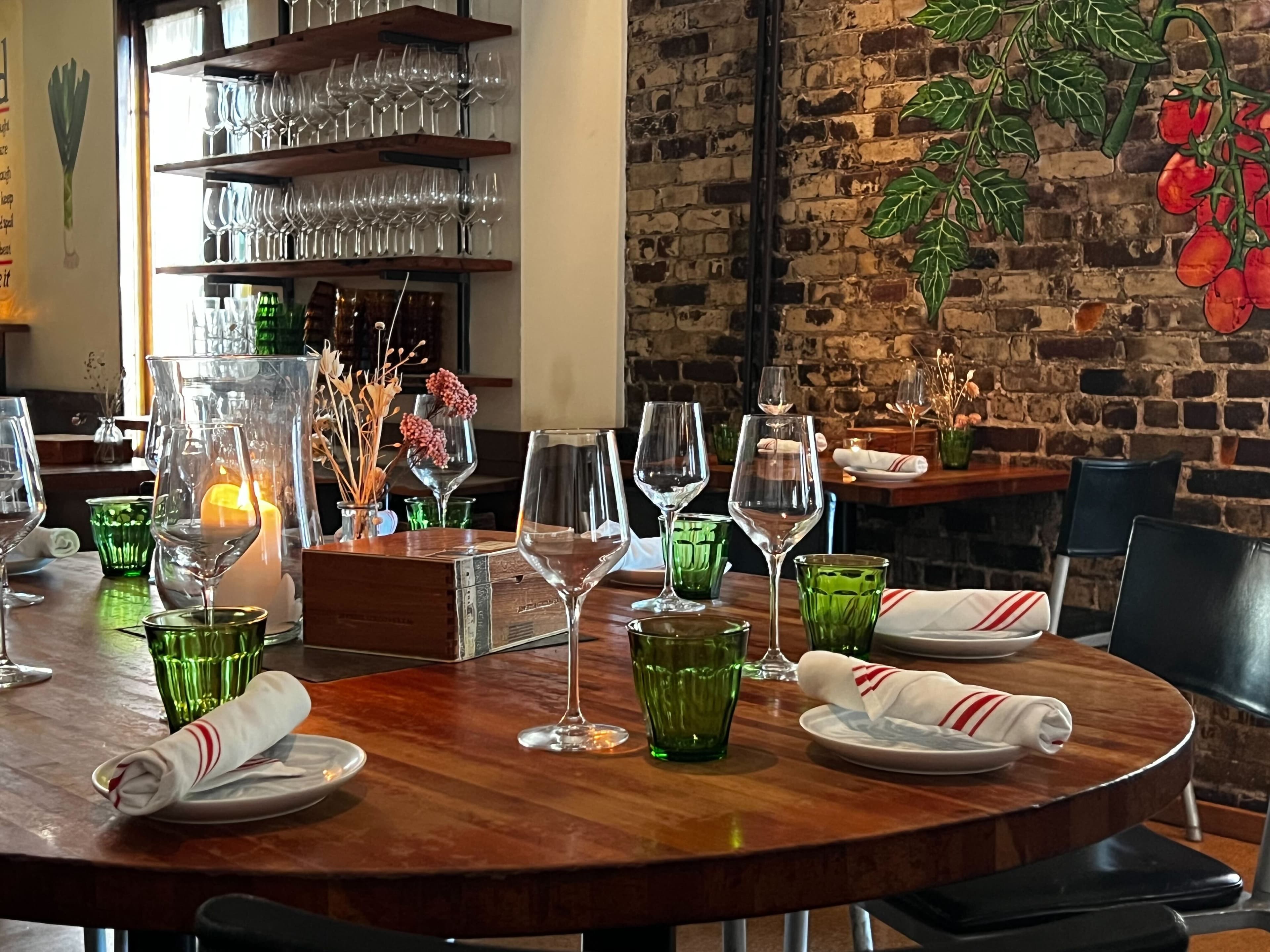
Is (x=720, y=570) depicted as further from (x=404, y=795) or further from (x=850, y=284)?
(x=850, y=284)

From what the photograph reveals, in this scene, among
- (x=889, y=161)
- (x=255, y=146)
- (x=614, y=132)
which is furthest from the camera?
(x=255, y=146)

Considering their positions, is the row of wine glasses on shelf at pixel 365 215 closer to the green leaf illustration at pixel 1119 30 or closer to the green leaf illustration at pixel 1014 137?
the green leaf illustration at pixel 1014 137

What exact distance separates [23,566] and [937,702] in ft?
4.49

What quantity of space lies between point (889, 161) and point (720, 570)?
2.79 meters

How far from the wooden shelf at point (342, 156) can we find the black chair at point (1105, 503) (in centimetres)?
251

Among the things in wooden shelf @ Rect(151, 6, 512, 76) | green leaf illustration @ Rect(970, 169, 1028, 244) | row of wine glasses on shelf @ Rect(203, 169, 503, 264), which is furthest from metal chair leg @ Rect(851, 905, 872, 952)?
wooden shelf @ Rect(151, 6, 512, 76)

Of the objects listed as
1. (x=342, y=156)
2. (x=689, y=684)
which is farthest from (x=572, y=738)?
(x=342, y=156)

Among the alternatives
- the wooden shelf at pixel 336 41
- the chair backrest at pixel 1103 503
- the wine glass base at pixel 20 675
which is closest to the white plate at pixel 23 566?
the wine glass base at pixel 20 675

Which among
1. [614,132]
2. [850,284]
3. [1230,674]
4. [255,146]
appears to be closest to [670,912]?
[1230,674]

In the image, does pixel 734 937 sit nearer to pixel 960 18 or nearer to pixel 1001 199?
pixel 1001 199

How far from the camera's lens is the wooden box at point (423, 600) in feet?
4.48

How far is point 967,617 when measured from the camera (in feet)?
4.72

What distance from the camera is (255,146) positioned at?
586 cm

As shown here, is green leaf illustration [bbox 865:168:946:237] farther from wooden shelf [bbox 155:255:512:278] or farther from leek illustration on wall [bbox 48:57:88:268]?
leek illustration on wall [bbox 48:57:88:268]
